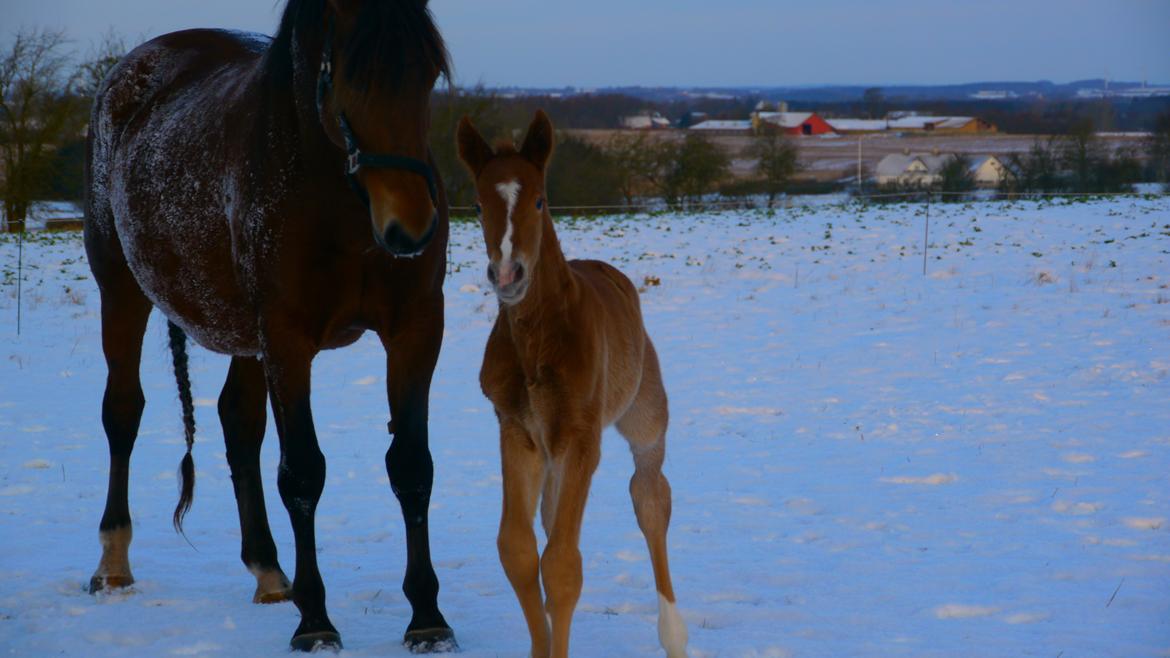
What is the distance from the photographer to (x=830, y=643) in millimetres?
3881

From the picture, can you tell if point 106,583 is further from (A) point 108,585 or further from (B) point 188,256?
(B) point 188,256

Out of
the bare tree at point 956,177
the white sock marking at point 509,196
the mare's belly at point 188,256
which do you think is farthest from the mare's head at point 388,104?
the bare tree at point 956,177

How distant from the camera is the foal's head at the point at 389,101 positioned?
3490mm

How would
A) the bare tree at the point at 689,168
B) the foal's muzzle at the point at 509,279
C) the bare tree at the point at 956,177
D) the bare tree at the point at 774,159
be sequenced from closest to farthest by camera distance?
the foal's muzzle at the point at 509,279, the bare tree at the point at 956,177, the bare tree at the point at 689,168, the bare tree at the point at 774,159

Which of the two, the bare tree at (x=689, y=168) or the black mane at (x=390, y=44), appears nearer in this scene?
the black mane at (x=390, y=44)

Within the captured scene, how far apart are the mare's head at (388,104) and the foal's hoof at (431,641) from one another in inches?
57.2

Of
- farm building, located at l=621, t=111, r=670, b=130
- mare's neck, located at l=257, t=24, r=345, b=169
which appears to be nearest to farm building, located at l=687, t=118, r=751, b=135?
farm building, located at l=621, t=111, r=670, b=130

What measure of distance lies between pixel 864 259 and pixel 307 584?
13.8 m

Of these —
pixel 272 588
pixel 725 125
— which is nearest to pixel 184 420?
pixel 272 588

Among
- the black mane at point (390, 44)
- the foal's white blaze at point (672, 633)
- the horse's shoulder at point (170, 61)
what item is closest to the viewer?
the black mane at point (390, 44)

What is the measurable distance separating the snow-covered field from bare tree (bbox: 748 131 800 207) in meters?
28.5

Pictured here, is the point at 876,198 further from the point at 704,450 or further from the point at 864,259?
the point at 704,450

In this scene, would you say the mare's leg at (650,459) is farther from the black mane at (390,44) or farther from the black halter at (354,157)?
the black mane at (390,44)

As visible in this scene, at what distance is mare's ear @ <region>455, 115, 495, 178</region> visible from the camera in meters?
3.46
